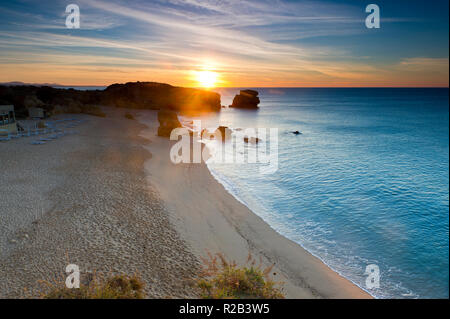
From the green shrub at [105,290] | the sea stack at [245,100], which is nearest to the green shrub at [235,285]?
the green shrub at [105,290]

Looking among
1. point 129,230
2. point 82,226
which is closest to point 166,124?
point 82,226

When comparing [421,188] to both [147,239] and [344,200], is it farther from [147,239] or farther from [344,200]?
[147,239]

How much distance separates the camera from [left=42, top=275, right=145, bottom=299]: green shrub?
5938 mm

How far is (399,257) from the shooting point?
35.4ft

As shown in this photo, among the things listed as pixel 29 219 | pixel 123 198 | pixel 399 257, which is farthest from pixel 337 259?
pixel 29 219

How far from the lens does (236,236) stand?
407 inches

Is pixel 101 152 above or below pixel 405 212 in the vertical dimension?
above

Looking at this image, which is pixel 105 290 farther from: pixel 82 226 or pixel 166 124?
pixel 166 124

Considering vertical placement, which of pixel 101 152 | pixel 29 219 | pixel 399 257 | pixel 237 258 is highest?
pixel 101 152

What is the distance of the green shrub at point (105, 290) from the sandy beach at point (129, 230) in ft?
1.26

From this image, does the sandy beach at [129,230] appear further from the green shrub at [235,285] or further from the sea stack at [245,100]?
the sea stack at [245,100]

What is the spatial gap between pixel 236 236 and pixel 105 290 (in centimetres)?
549

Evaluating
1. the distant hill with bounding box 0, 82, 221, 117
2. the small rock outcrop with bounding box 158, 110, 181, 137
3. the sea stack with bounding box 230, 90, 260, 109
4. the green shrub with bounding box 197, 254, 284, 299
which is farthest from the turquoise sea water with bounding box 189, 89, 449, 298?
the sea stack with bounding box 230, 90, 260, 109
